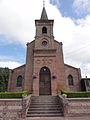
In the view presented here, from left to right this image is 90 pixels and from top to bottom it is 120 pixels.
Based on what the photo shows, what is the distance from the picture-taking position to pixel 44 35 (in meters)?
20.0

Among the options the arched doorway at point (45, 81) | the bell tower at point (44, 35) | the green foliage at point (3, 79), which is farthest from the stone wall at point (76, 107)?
the green foliage at point (3, 79)

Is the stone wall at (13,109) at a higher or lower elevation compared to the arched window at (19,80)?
lower

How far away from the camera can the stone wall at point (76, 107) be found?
9976 millimetres

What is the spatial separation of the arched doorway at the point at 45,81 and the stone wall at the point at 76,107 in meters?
6.68

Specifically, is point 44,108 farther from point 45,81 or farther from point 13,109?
point 45,81

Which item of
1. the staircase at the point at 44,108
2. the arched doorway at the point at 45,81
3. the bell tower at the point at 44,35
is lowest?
the staircase at the point at 44,108

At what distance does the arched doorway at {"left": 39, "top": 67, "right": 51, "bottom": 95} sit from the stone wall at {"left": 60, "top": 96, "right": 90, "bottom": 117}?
668 centimetres

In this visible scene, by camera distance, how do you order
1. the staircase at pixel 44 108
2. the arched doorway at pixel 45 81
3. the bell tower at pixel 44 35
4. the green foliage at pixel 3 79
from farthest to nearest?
the green foliage at pixel 3 79, the bell tower at pixel 44 35, the arched doorway at pixel 45 81, the staircase at pixel 44 108

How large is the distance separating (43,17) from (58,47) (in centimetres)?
731

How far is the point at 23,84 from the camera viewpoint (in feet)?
61.4

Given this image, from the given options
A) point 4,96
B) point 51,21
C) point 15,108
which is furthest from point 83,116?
point 51,21

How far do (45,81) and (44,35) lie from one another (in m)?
7.89

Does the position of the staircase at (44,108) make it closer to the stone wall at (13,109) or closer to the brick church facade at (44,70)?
the stone wall at (13,109)

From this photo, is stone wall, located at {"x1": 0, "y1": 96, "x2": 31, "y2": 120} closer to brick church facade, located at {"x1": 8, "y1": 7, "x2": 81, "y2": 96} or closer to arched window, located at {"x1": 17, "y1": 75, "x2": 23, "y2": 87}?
brick church facade, located at {"x1": 8, "y1": 7, "x2": 81, "y2": 96}
